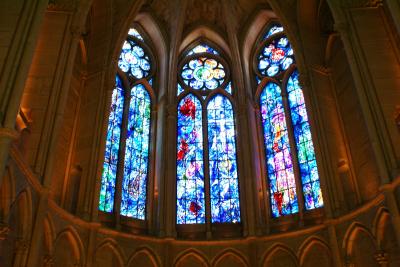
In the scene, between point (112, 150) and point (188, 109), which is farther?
point (188, 109)

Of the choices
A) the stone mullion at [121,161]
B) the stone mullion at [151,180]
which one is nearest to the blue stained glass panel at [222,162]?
the stone mullion at [151,180]

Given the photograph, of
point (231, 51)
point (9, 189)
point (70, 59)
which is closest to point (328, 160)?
point (231, 51)

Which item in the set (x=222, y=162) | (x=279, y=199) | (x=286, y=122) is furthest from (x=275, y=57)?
(x=279, y=199)

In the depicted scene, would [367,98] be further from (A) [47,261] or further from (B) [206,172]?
(A) [47,261]

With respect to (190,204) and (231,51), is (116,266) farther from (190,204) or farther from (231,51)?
(231,51)

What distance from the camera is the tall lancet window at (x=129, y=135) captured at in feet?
48.3

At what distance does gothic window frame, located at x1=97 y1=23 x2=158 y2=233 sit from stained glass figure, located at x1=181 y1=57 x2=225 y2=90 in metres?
1.26

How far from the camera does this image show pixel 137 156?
15.9 m

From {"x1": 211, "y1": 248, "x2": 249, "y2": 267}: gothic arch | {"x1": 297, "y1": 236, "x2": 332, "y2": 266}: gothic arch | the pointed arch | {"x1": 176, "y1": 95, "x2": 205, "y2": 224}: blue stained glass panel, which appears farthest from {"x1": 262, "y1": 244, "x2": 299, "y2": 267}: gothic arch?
{"x1": 176, "y1": 95, "x2": 205, "y2": 224}: blue stained glass panel

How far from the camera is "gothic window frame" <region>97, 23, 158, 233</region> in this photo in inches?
562

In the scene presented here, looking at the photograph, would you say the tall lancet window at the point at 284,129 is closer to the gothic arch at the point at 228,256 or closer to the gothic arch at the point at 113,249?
the gothic arch at the point at 228,256

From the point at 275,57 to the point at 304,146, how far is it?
4105 mm

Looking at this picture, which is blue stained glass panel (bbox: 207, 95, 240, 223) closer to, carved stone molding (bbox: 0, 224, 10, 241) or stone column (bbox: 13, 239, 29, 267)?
stone column (bbox: 13, 239, 29, 267)

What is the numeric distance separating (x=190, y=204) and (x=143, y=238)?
7.10 feet
